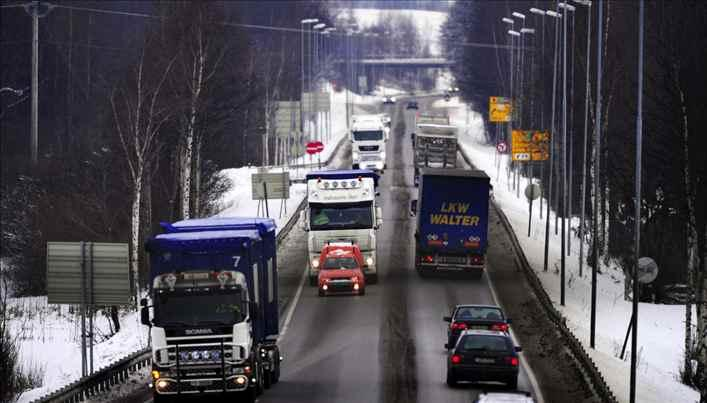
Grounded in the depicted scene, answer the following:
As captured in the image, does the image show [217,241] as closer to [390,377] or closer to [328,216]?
[390,377]

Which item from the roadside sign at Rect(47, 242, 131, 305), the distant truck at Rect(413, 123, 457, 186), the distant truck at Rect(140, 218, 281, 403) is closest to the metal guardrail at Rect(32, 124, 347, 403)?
the roadside sign at Rect(47, 242, 131, 305)

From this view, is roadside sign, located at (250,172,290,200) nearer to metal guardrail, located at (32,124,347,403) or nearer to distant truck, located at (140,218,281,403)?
metal guardrail, located at (32,124,347,403)

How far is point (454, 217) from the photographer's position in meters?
48.7

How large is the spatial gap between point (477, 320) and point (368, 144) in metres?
52.6

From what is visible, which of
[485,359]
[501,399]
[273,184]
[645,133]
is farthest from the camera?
[273,184]

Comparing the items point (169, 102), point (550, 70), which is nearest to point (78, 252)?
point (169, 102)

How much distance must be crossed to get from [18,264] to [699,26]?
1313 inches

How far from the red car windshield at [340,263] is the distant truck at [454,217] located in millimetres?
3830

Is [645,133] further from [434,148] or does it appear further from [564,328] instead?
[434,148]

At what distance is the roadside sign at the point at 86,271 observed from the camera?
2892 cm

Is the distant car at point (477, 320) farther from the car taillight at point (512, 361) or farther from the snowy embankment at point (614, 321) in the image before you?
the car taillight at point (512, 361)

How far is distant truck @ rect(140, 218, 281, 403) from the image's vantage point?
2539 cm

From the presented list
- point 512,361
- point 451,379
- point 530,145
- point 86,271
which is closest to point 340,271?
point 451,379

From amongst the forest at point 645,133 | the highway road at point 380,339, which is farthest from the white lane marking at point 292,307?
the forest at point 645,133
